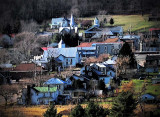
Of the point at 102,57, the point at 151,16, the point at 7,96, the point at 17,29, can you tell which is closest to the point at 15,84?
the point at 7,96

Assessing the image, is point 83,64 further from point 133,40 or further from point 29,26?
point 29,26

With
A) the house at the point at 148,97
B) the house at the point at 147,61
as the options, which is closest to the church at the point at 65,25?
the house at the point at 147,61

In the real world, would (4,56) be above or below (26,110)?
above

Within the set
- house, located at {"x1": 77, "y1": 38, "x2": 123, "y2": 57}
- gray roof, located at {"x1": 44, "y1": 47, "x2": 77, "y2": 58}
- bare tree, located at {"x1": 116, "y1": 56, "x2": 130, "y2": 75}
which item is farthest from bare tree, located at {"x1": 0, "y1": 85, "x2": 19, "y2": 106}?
house, located at {"x1": 77, "y1": 38, "x2": 123, "y2": 57}

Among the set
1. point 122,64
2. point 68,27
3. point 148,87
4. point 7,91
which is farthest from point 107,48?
point 7,91

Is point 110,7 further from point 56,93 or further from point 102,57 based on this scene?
point 56,93

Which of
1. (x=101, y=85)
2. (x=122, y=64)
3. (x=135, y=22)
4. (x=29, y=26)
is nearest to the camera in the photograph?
(x=101, y=85)
